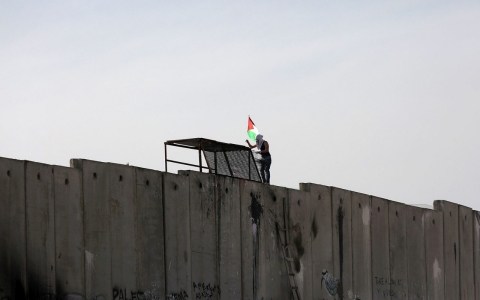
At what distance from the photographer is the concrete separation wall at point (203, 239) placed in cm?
1151

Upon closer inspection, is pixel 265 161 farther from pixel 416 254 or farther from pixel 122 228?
pixel 122 228

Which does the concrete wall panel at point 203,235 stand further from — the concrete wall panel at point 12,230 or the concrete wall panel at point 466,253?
the concrete wall panel at point 466,253

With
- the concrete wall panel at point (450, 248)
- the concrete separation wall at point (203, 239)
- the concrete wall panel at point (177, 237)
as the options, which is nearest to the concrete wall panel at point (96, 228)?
the concrete separation wall at point (203, 239)

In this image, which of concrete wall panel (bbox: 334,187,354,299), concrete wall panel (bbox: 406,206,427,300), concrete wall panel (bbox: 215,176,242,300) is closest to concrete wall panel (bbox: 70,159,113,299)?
concrete wall panel (bbox: 215,176,242,300)

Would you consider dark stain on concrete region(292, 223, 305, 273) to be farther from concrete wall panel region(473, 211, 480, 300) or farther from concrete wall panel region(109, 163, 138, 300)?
concrete wall panel region(473, 211, 480, 300)

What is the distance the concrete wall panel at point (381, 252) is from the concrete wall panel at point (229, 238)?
433 centimetres

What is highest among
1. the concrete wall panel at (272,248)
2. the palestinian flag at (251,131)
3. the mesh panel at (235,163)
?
the palestinian flag at (251,131)

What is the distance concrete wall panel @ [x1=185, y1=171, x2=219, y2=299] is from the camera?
14.2 m

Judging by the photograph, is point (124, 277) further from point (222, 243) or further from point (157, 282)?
point (222, 243)

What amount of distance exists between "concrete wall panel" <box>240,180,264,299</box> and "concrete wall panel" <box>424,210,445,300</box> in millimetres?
6026

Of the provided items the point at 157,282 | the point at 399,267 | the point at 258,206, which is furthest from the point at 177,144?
the point at 399,267

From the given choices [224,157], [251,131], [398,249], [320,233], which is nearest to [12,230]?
[224,157]

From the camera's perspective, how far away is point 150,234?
13.3 meters

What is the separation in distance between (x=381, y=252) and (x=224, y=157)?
15.8 feet
